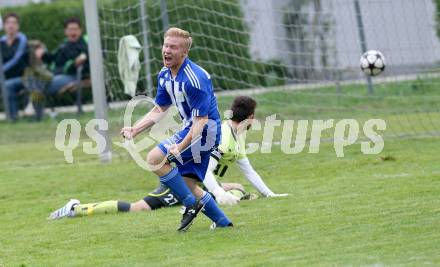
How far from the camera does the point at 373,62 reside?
47.9 ft

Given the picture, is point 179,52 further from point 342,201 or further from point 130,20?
point 130,20

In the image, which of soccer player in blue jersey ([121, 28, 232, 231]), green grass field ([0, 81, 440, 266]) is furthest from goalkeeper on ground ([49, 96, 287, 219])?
soccer player in blue jersey ([121, 28, 232, 231])

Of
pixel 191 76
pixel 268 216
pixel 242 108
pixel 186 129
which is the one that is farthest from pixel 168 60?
pixel 242 108

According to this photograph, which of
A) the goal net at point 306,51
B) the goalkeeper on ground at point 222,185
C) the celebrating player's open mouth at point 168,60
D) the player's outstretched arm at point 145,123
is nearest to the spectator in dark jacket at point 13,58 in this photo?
the goal net at point 306,51

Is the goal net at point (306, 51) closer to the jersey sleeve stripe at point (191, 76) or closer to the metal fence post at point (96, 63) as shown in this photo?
the metal fence post at point (96, 63)

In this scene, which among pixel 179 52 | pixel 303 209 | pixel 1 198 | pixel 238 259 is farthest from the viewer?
pixel 1 198

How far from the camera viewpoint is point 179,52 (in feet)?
27.3

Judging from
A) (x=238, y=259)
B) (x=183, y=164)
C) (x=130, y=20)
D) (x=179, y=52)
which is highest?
(x=130, y=20)

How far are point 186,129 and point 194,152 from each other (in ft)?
0.65

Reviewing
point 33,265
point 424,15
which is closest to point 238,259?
point 33,265

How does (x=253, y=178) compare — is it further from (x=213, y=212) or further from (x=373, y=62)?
(x=373, y=62)

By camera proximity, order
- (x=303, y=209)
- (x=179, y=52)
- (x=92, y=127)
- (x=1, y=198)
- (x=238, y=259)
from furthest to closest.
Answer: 1. (x=92, y=127)
2. (x=1, y=198)
3. (x=303, y=209)
4. (x=179, y=52)
5. (x=238, y=259)

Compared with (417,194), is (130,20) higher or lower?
higher

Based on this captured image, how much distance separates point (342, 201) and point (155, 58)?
7332 mm
